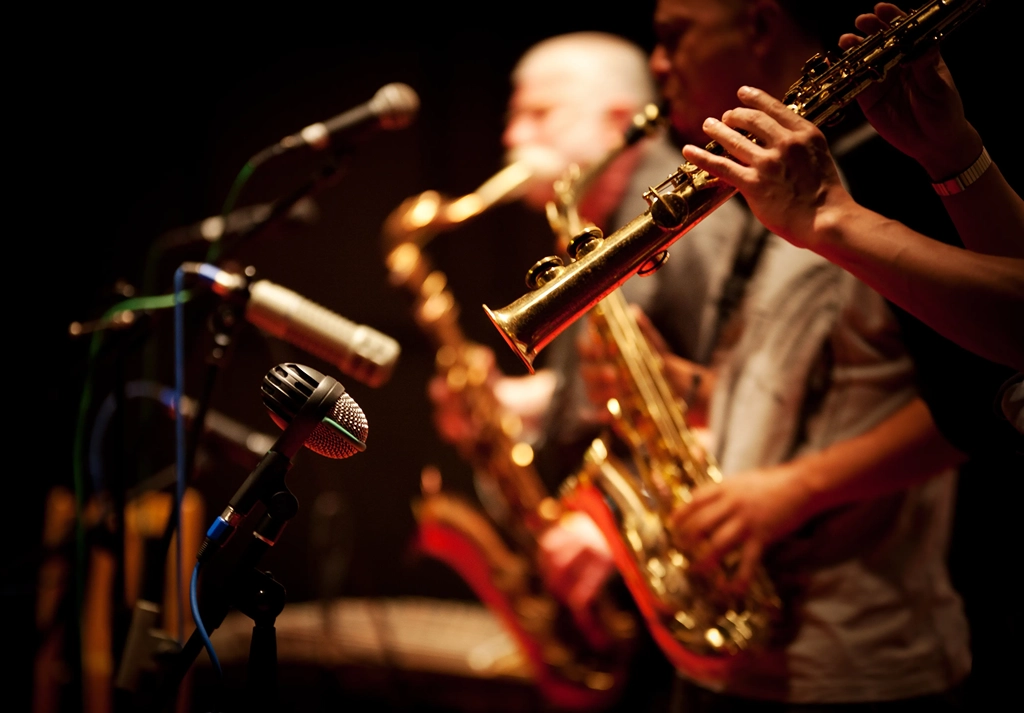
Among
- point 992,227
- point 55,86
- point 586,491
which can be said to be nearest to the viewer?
point 992,227

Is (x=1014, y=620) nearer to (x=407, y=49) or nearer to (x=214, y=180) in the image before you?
(x=407, y=49)

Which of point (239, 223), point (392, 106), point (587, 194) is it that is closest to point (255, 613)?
point (239, 223)

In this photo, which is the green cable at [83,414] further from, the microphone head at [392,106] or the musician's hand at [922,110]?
the musician's hand at [922,110]

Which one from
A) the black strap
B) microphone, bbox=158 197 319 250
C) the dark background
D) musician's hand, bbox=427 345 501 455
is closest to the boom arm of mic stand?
microphone, bbox=158 197 319 250

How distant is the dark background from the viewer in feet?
13.7

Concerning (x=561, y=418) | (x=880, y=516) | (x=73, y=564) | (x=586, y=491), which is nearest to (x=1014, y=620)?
(x=880, y=516)

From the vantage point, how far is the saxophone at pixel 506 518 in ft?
10.9

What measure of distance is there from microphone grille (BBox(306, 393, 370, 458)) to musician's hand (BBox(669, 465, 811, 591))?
90 centimetres

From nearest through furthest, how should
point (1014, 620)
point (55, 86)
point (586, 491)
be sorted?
point (1014, 620) → point (586, 491) → point (55, 86)

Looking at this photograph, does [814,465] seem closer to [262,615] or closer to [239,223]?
[262,615]

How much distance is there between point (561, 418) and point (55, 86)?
3.19 m

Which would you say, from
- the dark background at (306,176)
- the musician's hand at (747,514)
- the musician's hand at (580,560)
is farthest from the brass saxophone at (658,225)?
the dark background at (306,176)

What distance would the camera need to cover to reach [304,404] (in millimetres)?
1159

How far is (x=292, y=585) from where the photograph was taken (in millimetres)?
4496
